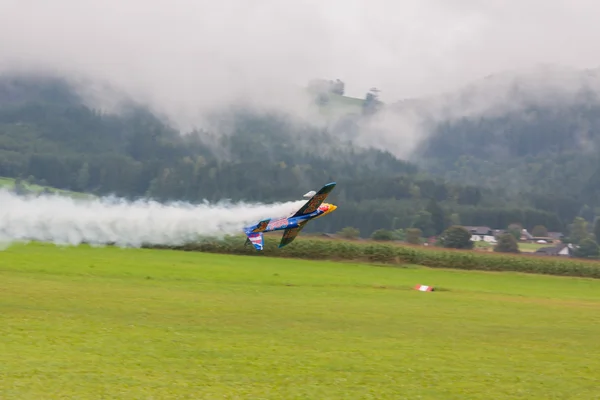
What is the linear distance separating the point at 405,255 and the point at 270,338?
51050 millimetres

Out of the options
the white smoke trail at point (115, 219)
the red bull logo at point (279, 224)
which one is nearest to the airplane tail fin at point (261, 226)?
the red bull logo at point (279, 224)

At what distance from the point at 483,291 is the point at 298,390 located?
3940cm

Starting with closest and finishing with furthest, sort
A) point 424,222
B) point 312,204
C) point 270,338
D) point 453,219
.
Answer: point 270,338 < point 312,204 < point 424,222 < point 453,219

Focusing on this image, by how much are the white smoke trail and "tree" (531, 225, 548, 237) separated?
12412cm

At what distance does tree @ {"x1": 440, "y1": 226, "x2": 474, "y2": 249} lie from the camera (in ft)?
330

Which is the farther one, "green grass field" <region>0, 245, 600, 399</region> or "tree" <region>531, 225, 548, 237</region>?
"tree" <region>531, 225, 548, 237</region>

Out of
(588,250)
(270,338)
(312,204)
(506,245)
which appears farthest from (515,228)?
(270,338)

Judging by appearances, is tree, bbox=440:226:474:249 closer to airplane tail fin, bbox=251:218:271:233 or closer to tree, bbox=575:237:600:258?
tree, bbox=575:237:600:258

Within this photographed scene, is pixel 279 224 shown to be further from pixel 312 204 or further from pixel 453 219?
pixel 453 219

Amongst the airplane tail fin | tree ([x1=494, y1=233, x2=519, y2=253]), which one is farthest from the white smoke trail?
tree ([x1=494, y1=233, x2=519, y2=253])

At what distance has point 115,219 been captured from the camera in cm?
4281

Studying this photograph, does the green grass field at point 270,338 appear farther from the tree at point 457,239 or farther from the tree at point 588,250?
the tree at point 588,250

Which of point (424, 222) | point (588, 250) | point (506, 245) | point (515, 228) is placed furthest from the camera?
point (515, 228)

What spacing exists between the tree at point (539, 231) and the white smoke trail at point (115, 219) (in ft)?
407
